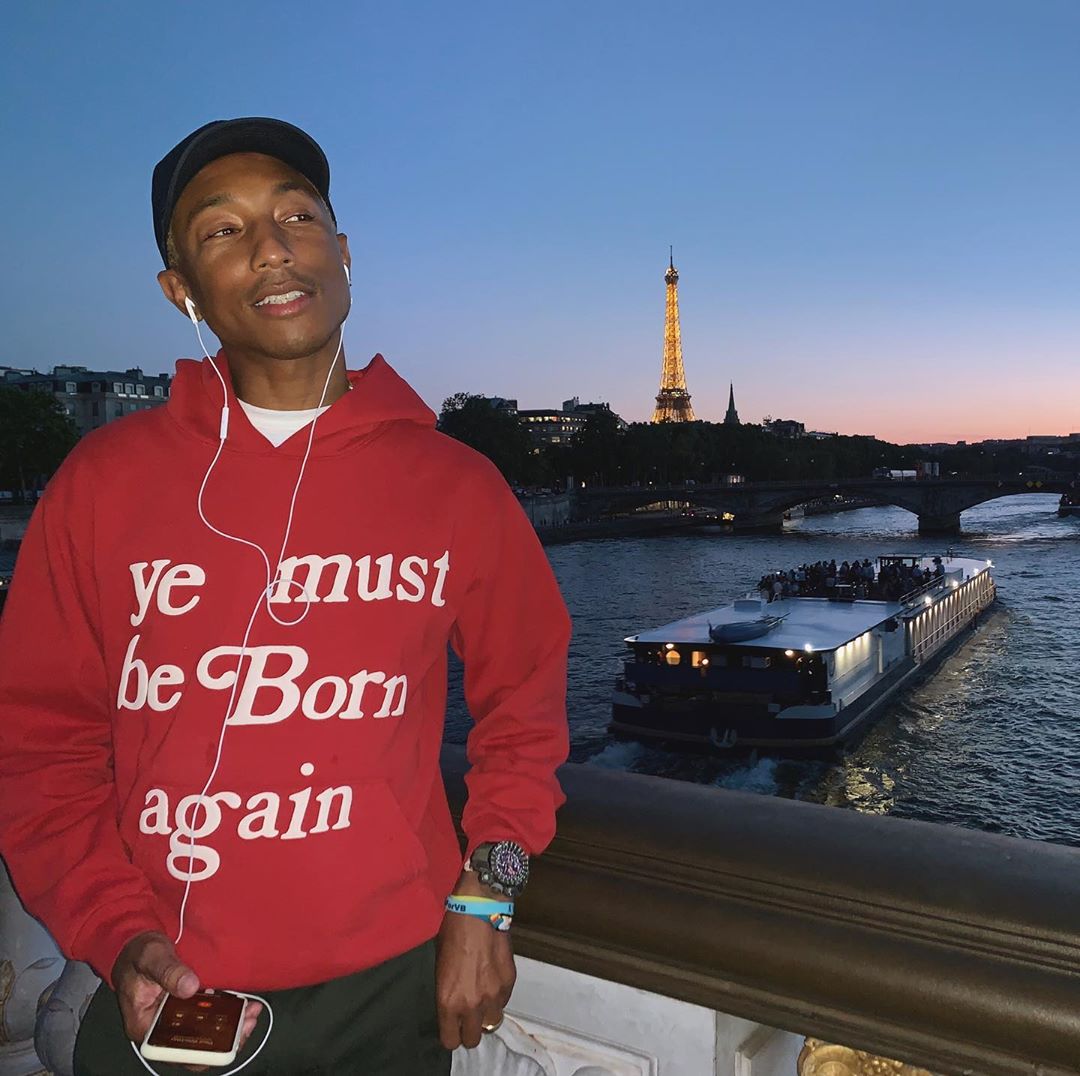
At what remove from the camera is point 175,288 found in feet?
5.33

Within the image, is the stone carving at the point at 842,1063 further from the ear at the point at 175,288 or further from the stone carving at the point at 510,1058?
the ear at the point at 175,288

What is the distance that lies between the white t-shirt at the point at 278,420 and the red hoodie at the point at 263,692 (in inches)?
2.3

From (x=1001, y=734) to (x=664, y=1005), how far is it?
21985 mm

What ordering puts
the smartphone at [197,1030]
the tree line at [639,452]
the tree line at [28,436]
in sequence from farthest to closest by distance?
the tree line at [639,452], the tree line at [28,436], the smartphone at [197,1030]

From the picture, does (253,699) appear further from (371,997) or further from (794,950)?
(794,950)

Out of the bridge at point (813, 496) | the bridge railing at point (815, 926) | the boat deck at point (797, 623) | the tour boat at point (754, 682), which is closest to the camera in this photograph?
the bridge railing at point (815, 926)

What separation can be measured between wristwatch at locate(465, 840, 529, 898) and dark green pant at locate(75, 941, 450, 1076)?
16 cm

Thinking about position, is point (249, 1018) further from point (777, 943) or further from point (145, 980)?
point (777, 943)

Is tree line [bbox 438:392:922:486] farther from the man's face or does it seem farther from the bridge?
the man's face

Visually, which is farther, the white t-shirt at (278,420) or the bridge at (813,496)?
the bridge at (813,496)

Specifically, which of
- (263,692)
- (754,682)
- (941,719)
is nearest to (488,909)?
(263,692)

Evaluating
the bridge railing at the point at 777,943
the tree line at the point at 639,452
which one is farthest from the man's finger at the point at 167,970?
the tree line at the point at 639,452

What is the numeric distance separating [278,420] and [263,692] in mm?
458

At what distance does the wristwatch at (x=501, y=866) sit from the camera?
4.61 feet
